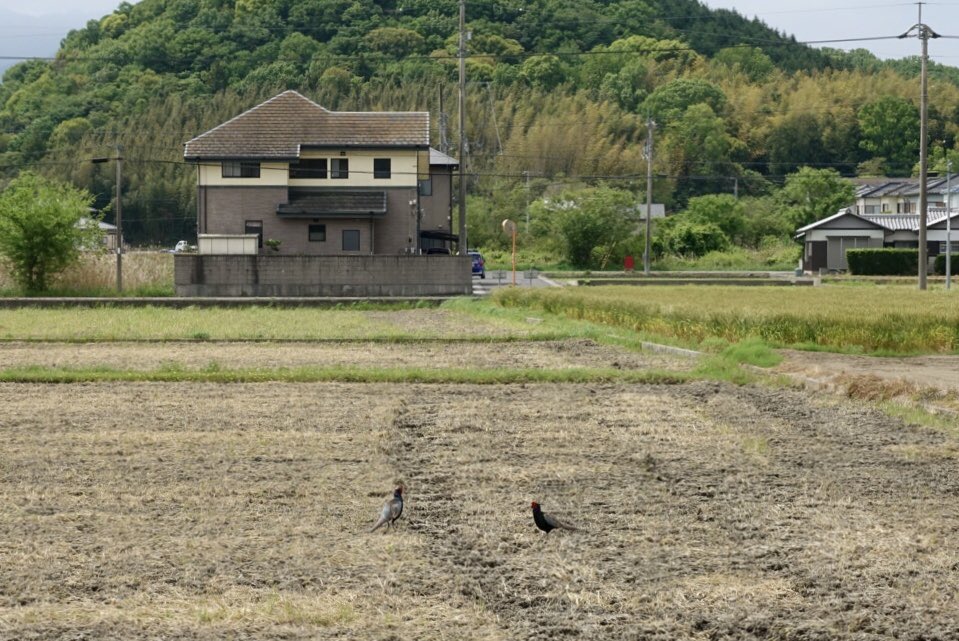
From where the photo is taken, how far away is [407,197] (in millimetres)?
38469

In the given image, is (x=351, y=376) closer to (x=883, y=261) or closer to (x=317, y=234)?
(x=317, y=234)

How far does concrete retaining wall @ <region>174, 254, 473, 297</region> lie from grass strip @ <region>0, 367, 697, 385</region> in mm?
17289

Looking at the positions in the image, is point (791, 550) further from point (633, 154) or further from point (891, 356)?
point (633, 154)

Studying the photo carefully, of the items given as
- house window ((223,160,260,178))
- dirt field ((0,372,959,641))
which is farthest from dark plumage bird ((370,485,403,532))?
house window ((223,160,260,178))

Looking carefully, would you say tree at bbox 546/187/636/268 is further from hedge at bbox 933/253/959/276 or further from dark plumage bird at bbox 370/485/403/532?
dark plumage bird at bbox 370/485/403/532

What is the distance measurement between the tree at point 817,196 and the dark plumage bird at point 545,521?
54887 mm

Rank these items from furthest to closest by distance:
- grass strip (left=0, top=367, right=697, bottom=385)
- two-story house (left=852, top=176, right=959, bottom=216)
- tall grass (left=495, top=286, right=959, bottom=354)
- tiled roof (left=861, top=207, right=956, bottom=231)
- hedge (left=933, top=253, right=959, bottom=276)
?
two-story house (left=852, top=176, right=959, bottom=216), tiled roof (left=861, top=207, right=956, bottom=231), hedge (left=933, top=253, right=959, bottom=276), tall grass (left=495, top=286, right=959, bottom=354), grass strip (left=0, top=367, right=697, bottom=385)

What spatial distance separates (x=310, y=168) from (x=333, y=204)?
1.68 m

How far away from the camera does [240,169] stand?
37.7 meters

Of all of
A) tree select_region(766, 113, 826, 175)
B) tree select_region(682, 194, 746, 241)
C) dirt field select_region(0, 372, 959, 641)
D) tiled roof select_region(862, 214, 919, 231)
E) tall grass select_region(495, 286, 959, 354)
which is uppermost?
tree select_region(766, 113, 826, 175)

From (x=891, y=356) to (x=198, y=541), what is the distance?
1188 cm

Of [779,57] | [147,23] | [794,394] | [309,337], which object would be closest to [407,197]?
[309,337]

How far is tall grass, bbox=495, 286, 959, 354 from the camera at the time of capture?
1683 centimetres

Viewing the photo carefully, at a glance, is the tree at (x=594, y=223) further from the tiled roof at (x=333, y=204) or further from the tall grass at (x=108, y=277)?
the tall grass at (x=108, y=277)
